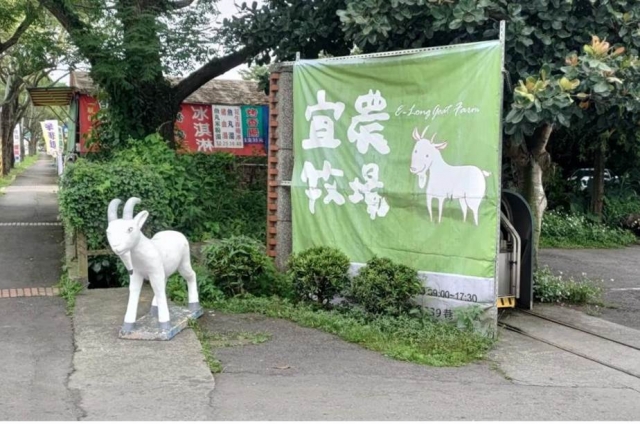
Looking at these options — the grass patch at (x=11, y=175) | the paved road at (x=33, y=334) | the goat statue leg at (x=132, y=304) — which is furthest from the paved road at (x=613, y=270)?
the grass patch at (x=11, y=175)

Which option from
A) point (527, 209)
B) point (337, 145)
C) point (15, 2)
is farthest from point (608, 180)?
point (15, 2)

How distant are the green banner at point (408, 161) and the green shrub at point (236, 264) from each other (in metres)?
0.73

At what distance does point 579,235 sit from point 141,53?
11484mm

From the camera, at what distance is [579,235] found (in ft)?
53.8

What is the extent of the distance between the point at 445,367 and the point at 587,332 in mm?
2495

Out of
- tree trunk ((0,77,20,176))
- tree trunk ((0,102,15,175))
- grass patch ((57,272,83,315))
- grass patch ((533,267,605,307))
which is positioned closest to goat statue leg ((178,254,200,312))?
grass patch ((57,272,83,315))

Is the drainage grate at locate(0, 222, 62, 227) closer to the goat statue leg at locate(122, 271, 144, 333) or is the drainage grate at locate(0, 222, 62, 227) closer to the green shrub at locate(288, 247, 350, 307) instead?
the green shrub at locate(288, 247, 350, 307)

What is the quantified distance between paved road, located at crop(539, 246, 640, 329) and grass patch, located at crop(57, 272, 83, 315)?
21.9 ft

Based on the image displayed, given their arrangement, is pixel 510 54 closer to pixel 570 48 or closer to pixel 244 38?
pixel 570 48

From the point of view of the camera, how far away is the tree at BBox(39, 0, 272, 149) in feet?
33.8

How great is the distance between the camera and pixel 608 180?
1936 cm

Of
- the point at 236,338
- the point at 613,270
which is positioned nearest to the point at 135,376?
the point at 236,338

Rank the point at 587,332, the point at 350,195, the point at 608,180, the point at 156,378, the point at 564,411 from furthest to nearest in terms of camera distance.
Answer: the point at 608,180
the point at 350,195
the point at 587,332
the point at 156,378
the point at 564,411

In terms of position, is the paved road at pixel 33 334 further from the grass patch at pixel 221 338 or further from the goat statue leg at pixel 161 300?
the grass patch at pixel 221 338
